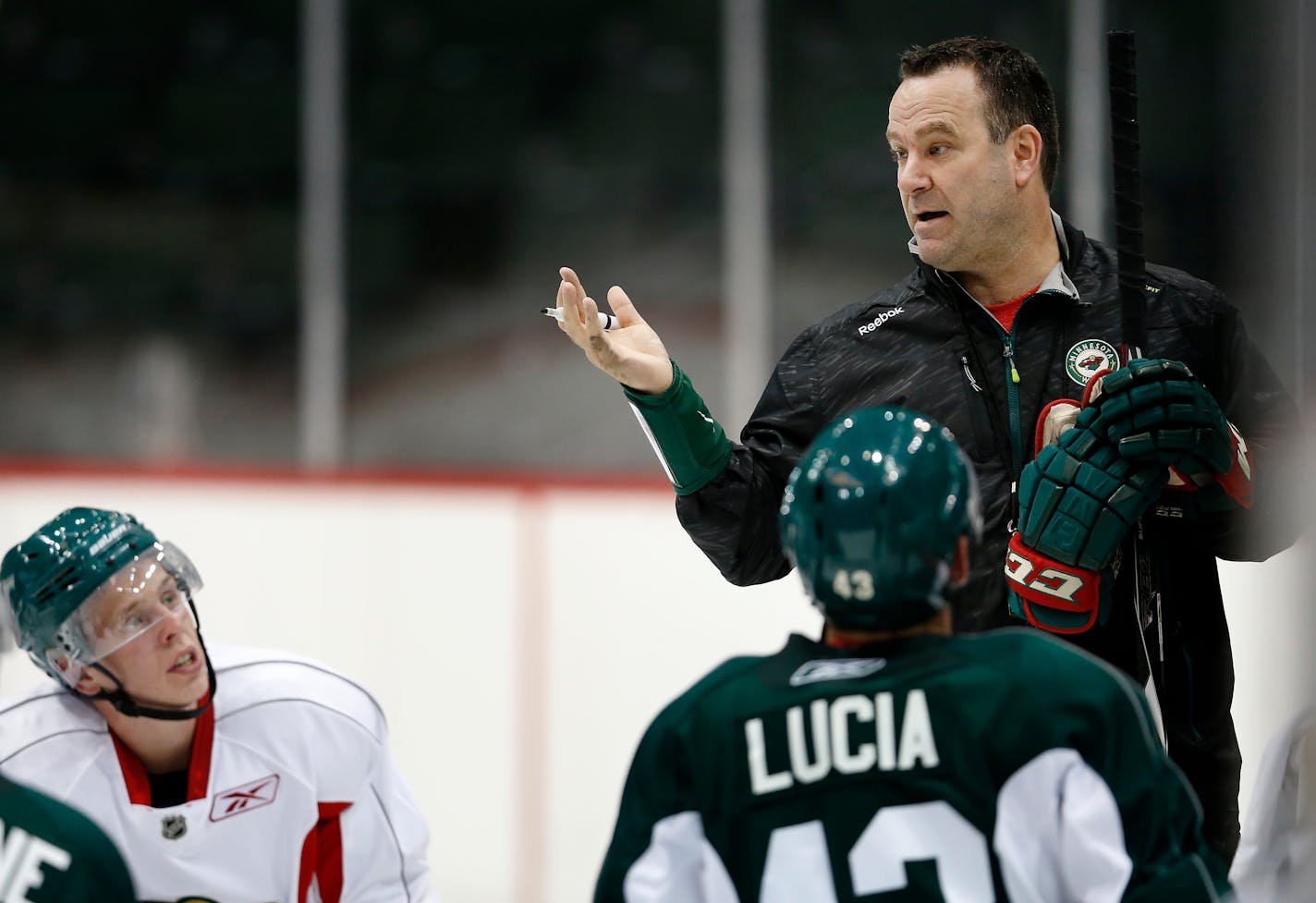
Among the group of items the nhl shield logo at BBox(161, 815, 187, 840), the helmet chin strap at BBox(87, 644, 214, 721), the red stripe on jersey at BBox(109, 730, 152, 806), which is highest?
the helmet chin strap at BBox(87, 644, 214, 721)

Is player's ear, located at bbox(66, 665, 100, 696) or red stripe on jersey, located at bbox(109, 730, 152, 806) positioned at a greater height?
player's ear, located at bbox(66, 665, 100, 696)

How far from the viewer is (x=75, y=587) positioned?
2035mm

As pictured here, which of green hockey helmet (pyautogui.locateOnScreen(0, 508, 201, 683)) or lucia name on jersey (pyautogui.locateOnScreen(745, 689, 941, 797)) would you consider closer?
lucia name on jersey (pyautogui.locateOnScreen(745, 689, 941, 797))

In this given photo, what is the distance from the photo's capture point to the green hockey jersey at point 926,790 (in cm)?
132

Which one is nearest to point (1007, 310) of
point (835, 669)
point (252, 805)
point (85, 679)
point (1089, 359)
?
point (1089, 359)

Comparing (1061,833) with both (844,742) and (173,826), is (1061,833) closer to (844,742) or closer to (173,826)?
(844,742)

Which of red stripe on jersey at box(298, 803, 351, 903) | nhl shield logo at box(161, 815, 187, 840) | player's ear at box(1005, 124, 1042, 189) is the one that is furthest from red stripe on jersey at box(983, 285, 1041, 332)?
nhl shield logo at box(161, 815, 187, 840)

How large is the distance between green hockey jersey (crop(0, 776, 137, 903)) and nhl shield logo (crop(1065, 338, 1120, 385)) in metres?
1.16

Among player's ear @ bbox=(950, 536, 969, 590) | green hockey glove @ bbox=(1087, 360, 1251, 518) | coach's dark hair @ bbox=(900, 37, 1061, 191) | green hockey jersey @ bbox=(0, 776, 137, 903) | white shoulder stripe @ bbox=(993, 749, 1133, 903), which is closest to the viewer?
white shoulder stripe @ bbox=(993, 749, 1133, 903)

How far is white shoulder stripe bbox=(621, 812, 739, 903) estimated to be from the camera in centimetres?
139

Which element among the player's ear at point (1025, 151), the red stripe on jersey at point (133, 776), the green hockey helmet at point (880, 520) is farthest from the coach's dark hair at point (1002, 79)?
the red stripe on jersey at point (133, 776)

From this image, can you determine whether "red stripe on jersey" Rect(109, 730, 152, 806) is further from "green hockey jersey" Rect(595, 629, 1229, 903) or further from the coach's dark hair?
the coach's dark hair

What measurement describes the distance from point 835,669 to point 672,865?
8.0 inches

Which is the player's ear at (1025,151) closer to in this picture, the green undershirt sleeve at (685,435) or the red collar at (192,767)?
the green undershirt sleeve at (685,435)
